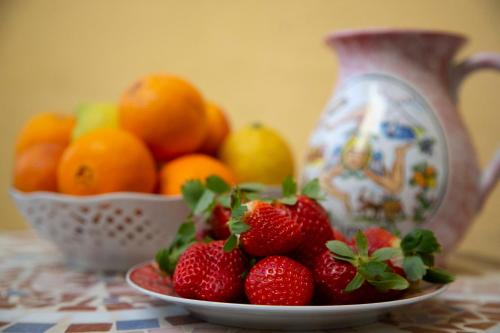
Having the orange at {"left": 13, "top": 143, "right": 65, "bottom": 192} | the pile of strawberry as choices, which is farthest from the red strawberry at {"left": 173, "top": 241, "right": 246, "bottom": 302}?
the orange at {"left": 13, "top": 143, "right": 65, "bottom": 192}

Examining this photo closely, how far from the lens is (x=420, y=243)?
46 cm

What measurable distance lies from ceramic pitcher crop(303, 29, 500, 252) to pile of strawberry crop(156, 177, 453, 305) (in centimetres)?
19

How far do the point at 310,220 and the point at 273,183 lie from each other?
288 mm

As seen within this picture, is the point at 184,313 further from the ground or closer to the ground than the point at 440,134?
closer to the ground

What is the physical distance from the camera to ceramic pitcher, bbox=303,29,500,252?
67 cm

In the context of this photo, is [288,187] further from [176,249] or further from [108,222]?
[108,222]

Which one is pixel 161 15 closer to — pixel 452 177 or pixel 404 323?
pixel 452 177

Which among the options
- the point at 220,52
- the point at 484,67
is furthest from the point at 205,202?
the point at 220,52

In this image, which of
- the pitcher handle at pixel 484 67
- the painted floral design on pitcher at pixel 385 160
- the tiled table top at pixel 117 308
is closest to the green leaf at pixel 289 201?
the tiled table top at pixel 117 308

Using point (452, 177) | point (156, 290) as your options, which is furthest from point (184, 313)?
point (452, 177)

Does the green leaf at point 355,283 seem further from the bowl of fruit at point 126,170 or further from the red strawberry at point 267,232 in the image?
the bowl of fruit at point 126,170

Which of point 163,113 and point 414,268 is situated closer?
point 414,268

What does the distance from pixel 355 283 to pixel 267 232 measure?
71 millimetres

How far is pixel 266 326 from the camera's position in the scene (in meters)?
0.44
